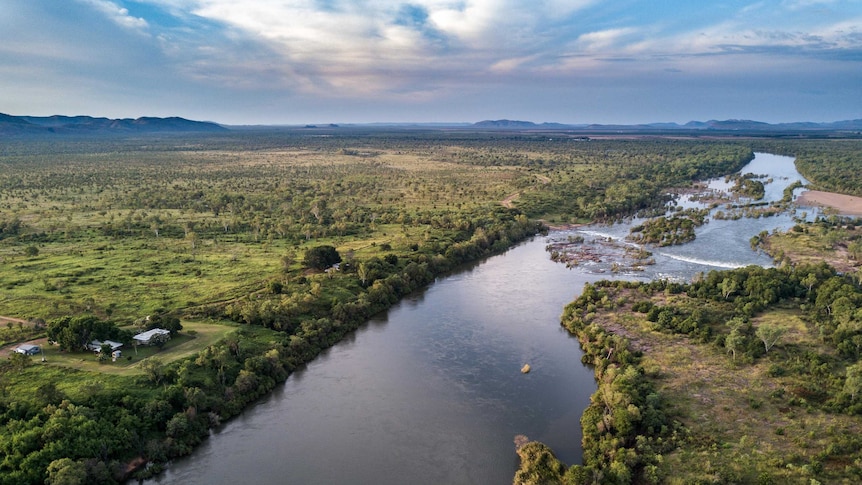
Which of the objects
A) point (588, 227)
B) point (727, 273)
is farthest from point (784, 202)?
point (727, 273)

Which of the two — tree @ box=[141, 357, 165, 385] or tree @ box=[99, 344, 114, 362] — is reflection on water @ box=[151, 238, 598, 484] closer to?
tree @ box=[141, 357, 165, 385]

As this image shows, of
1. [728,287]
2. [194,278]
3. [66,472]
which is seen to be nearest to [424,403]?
[66,472]

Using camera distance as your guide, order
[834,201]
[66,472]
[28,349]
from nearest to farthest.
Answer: [66,472] → [28,349] → [834,201]

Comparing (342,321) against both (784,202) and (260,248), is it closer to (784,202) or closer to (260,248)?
(260,248)

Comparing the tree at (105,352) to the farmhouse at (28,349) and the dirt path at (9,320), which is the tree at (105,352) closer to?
the farmhouse at (28,349)

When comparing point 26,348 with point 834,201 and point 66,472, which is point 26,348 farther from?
point 834,201

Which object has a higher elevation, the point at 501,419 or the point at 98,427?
the point at 98,427
